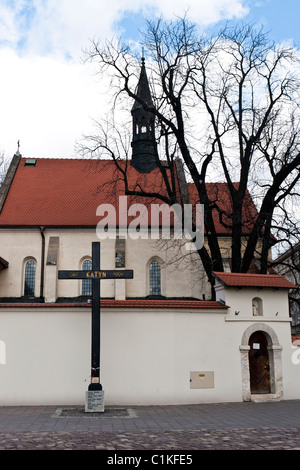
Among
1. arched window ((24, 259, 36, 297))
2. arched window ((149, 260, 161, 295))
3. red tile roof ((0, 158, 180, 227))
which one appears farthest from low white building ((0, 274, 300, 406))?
arched window ((24, 259, 36, 297))

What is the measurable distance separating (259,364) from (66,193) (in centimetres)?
1609

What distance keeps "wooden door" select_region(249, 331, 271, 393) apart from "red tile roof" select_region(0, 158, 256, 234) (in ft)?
32.0

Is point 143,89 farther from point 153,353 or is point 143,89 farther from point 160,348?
point 153,353

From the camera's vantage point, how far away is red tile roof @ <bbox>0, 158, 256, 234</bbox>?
78.7 feet

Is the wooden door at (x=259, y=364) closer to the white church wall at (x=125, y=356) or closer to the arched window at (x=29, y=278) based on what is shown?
the white church wall at (x=125, y=356)

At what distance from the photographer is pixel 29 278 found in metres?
23.5

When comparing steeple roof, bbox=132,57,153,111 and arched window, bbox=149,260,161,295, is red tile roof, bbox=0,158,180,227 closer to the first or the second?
arched window, bbox=149,260,161,295

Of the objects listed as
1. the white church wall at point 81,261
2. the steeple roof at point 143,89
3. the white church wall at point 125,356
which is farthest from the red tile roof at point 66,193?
the white church wall at point 125,356

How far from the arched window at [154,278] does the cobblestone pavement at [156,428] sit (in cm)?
1122

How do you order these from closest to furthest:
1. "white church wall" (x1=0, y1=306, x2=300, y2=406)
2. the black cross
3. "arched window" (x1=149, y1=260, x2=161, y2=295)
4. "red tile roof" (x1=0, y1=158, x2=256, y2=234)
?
1. the black cross
2. "white church wall" (x1=0, y1=306, x2=300, y2=406)
3. "arched window" (x1=149, y1=260, x2=161, y2=295)
4. "red tile roof" (x1=0, y1=158, x2=256, y2=234)

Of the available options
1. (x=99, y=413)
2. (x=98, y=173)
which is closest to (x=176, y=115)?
(x=98, y=173)

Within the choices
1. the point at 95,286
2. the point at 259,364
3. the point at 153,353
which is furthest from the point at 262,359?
the point at 95,286

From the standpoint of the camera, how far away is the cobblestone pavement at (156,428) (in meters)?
7.19

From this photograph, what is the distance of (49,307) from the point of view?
42.5 feet
